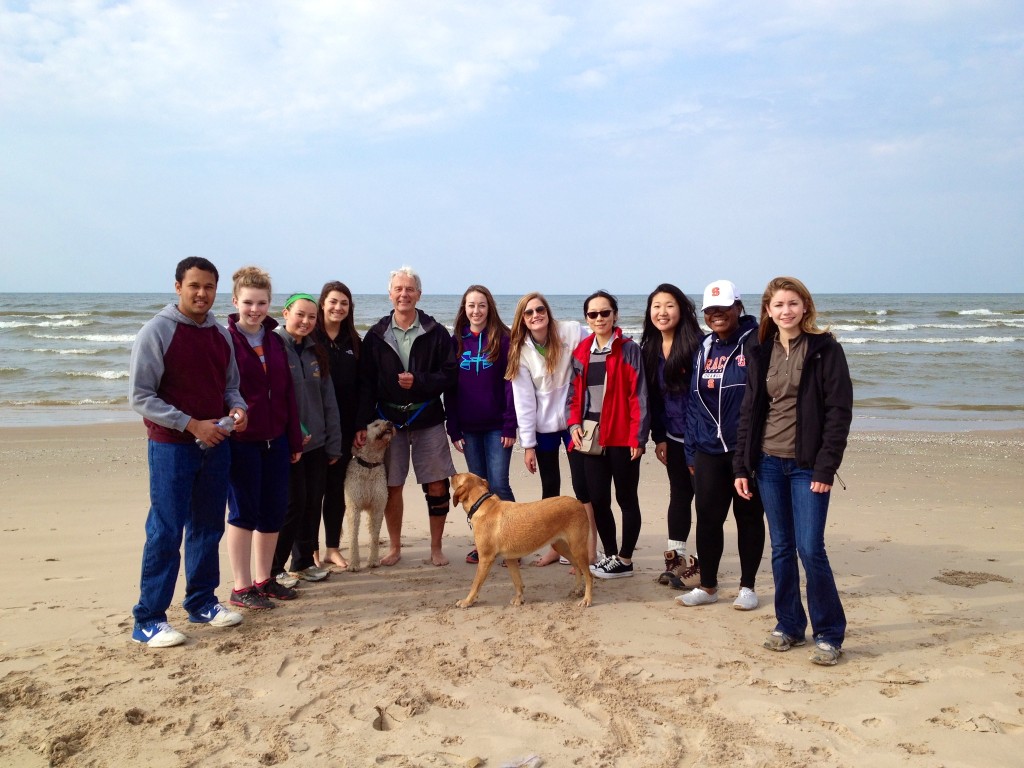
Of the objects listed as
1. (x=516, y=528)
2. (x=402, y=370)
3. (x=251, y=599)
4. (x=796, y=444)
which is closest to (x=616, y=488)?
(x=516, y=528)

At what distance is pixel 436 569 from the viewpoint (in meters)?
5.44

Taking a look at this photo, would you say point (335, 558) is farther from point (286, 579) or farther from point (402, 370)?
point (402, 370)

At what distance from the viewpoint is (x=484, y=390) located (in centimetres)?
540

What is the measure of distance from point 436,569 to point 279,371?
196cm

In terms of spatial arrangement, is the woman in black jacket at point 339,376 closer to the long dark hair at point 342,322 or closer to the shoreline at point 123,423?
the long dark hair at point 342,322

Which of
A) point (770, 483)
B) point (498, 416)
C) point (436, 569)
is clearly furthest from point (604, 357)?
point (436, 569)

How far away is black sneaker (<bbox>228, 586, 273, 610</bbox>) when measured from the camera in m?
4.52

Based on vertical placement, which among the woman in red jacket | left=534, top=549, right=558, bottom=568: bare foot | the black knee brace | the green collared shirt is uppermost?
the green collared shirt

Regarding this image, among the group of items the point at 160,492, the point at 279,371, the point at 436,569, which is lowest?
the point at 436,569

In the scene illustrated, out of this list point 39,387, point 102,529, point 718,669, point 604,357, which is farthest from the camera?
point 39,387

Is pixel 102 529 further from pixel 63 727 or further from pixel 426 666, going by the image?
pixel 426 666

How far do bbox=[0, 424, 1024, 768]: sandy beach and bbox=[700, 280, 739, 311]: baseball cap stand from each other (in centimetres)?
192

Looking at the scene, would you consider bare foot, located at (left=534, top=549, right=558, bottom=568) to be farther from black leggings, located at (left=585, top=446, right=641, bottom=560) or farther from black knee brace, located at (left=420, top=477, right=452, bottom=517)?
black knee brace, located at (left=420, top=477, right=452, bottom=517)

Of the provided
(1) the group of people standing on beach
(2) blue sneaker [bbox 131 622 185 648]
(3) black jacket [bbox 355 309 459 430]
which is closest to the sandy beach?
(2) blue sneaker [bbox 131 622 185 648]
